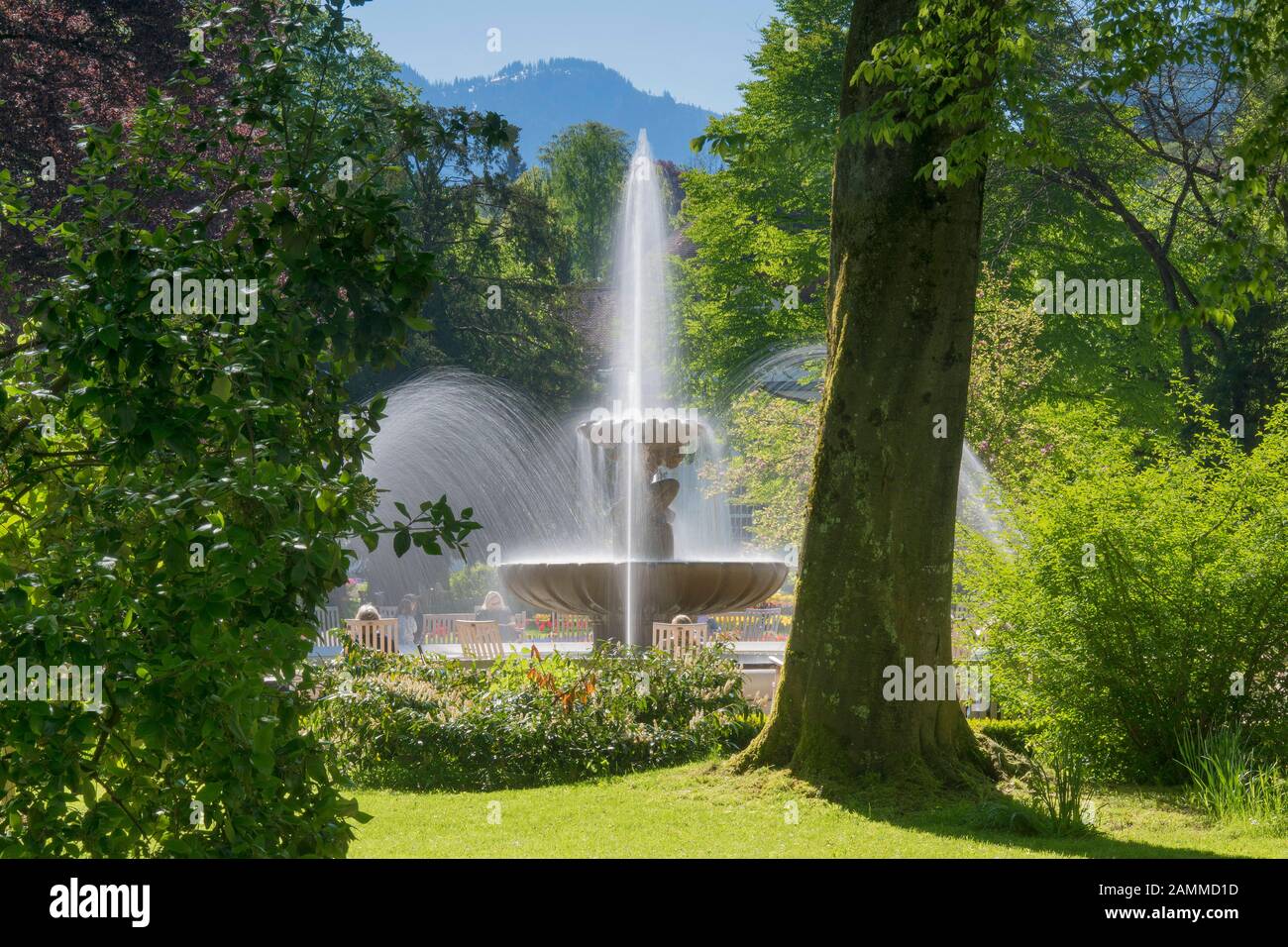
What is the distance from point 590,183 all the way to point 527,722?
127ft

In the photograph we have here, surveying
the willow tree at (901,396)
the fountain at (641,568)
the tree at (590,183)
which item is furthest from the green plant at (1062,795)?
the tree at (590,183)

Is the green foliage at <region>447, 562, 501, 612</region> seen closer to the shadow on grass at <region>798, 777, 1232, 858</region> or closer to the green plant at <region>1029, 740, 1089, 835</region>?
the shadow on grass at <region>798, 777, 1232, 858</region>

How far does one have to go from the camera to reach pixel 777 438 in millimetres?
23328

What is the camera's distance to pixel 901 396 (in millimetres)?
8555

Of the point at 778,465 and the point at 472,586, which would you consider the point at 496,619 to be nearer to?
the point at 472,586

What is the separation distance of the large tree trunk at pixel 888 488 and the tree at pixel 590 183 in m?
38.2

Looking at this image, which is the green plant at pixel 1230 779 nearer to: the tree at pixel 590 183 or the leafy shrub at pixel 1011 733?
the leafy shrub at pixel 1011 733

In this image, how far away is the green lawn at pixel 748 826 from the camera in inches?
274

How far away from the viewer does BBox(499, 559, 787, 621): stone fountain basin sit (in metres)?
14.3

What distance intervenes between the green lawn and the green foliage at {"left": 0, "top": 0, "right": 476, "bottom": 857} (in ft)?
8.34

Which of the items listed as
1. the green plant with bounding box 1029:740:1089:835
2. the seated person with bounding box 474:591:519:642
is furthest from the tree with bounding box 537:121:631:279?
the green plant with bounding box 1029:740:1089:835

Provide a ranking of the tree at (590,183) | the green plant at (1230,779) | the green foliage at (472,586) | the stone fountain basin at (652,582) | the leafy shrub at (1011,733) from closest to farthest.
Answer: the green plant at (1230,779), the leafy shrub at (1011,733), the stone fountain basin at (652,582), the green foliage at (472,586), the tree at (590,183)

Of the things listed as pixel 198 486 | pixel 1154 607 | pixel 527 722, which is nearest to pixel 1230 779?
pixel 1154 607
